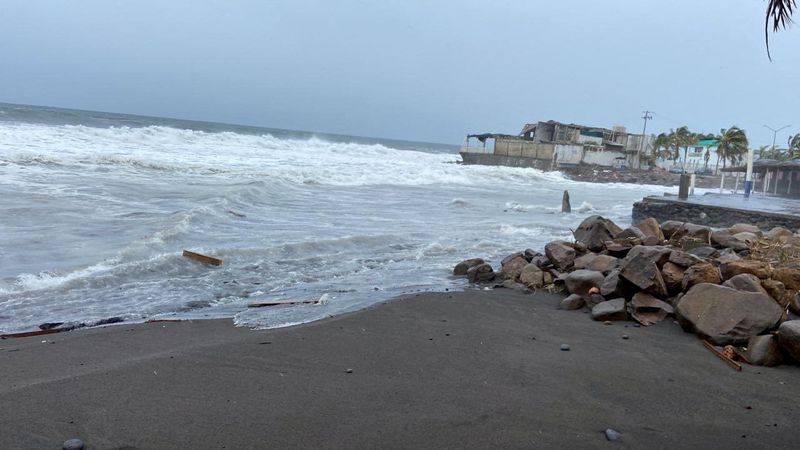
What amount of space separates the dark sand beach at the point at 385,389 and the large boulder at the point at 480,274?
2788 millimetres

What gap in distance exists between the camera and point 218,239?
12.0 meters

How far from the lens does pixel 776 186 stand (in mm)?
31422

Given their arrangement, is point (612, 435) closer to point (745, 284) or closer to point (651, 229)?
point (745, 284)

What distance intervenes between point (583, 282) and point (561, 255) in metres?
1.55

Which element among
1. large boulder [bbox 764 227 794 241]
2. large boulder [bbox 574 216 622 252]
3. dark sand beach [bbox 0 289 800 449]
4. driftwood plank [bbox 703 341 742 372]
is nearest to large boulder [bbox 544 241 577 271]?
Result: large boulder [bbox 574 216 622 252]

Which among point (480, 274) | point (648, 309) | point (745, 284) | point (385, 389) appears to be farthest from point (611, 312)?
point (385, 389)

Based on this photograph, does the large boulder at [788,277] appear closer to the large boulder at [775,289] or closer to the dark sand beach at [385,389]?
the large boulder at [775,289]

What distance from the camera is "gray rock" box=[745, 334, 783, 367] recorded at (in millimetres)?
5297

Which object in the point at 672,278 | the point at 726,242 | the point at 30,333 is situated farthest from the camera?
the point at 726,242

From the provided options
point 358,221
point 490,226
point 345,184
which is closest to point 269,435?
point 358,221

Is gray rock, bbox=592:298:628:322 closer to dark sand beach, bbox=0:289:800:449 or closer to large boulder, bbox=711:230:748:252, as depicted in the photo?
dark sand beach, bbox=0:289:800:449

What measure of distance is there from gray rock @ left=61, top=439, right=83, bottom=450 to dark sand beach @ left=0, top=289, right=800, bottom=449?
0.22ft

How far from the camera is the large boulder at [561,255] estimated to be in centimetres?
923

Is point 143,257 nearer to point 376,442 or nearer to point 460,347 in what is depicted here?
point 460,347
